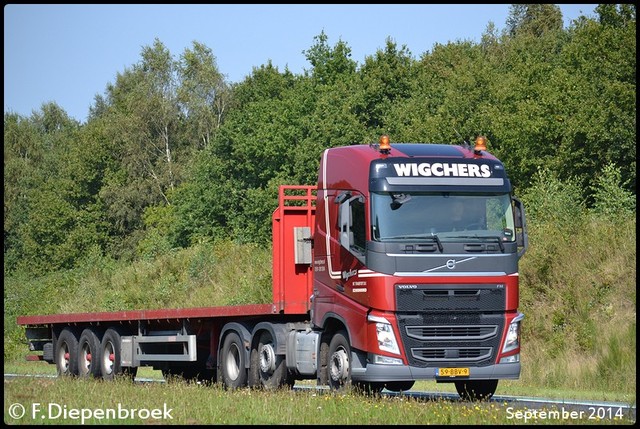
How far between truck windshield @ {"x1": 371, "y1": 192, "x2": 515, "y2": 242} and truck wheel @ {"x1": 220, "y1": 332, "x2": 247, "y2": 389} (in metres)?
4.62

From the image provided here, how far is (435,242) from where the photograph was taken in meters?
16.2

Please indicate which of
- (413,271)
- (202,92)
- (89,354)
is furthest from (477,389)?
(202,92)

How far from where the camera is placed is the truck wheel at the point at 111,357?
2370 cm

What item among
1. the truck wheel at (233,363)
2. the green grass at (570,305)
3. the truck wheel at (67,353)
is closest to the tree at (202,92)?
the green grass at (570,305)

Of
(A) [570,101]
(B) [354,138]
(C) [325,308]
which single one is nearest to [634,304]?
(C) [325,308]

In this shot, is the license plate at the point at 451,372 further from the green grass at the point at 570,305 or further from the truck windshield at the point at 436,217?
the green grass at the point at 570,305

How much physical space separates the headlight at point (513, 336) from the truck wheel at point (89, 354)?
10.4 m

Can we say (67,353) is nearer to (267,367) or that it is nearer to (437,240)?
(267,367)

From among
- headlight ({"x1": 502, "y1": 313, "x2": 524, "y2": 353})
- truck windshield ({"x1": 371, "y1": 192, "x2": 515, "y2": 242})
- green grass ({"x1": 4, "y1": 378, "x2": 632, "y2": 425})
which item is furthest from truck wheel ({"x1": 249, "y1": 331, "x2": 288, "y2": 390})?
Answer: headlight ({"x1": 502, "y1": 313, "x2": 524, "y2": 353})

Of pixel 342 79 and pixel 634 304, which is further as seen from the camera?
pixel 342 79

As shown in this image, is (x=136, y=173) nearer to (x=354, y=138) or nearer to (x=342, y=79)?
(x=342, y=79)

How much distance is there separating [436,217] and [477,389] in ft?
10.7

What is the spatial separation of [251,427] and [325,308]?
5.85 metres

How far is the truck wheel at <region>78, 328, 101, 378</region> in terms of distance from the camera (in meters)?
24.4
